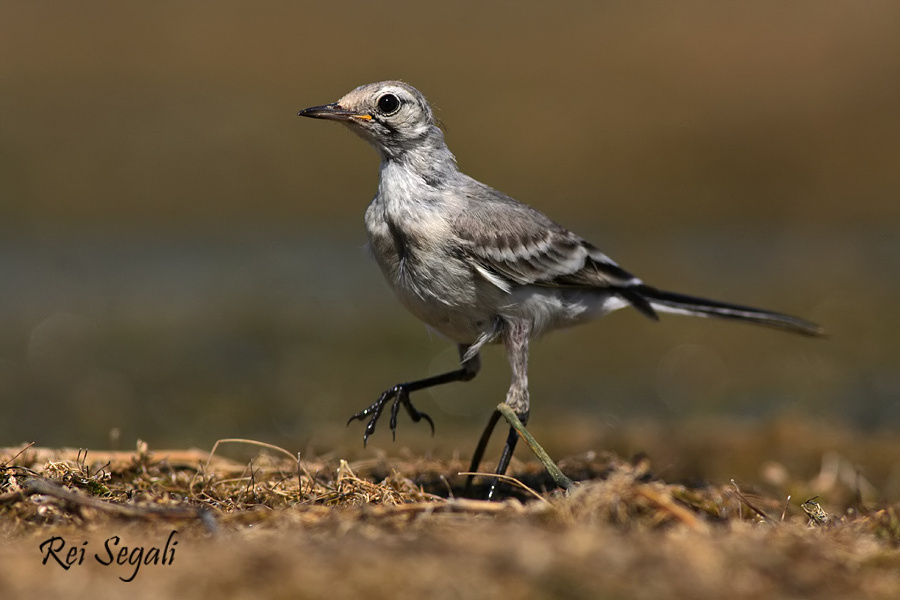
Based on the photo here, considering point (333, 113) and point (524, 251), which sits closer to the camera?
point (333, 113)

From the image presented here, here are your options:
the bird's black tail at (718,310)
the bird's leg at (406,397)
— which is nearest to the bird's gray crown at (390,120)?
the bird's leg at (406,397)

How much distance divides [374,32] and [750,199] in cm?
1292

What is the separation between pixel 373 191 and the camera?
22.0 meters

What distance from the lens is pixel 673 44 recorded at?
28.2 m

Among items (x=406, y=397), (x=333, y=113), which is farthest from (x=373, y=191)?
(x=406, y=397)

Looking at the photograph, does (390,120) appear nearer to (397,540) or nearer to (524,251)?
(524,251)

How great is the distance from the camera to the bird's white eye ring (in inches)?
247

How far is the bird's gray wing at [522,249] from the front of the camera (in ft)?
19.5

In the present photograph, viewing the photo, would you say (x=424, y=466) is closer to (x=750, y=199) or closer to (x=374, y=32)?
(x=750, y=199)

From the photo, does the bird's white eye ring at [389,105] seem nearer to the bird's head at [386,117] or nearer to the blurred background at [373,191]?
the bird's head at [386,117]

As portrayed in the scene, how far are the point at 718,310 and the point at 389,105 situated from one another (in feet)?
8.83

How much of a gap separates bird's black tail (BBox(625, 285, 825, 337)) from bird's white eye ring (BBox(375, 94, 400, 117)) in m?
2.13

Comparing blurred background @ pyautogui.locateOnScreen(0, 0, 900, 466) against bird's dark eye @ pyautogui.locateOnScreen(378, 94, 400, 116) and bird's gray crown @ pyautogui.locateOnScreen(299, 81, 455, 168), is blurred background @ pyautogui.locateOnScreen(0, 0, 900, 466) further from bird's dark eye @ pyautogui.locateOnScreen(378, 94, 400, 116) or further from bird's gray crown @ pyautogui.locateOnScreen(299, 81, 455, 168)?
bird's dark eye @ pyautogui.locateOnScreen(378, 94, 400, 116)

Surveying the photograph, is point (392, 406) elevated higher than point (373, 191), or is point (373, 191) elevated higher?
point (392, 406)
